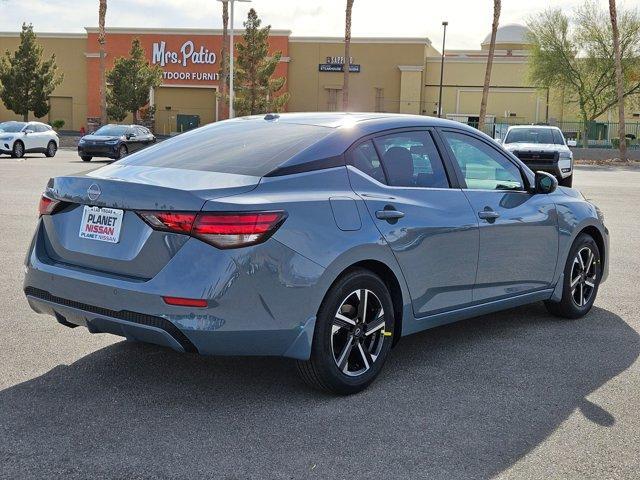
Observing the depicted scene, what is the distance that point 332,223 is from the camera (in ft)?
14.2

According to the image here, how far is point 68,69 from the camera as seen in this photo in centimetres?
6372

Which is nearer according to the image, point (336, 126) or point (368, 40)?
point (336, 126)

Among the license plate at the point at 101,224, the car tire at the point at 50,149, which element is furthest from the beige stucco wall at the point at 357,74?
the license plate at the point at 101,224

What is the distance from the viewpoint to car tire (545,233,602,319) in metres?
6.36

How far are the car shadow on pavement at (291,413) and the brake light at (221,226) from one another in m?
0.94

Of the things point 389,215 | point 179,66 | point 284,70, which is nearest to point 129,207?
point 389,215

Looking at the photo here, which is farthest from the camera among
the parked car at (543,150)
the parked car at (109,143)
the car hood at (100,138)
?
the car hood at (100,138)

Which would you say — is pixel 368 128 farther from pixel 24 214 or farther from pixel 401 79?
pixel 401 79

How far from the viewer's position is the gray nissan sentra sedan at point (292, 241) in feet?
13.1

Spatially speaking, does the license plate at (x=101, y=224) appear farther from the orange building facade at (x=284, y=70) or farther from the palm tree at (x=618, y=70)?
the orange building facade at (x=284, y=70)

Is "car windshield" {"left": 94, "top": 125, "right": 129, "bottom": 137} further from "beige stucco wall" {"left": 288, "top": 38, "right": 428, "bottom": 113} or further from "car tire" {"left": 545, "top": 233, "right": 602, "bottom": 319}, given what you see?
"beige stucco wall" {"left": 288, "top": 38, "right": 428, "bottom": 113}

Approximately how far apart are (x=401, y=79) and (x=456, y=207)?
56.1 meters

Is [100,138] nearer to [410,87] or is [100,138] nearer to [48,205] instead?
[48,205]

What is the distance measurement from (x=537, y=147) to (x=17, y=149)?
18.9m
